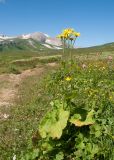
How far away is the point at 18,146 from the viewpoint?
9.65m

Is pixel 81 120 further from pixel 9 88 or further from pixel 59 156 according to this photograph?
pixel 9 88

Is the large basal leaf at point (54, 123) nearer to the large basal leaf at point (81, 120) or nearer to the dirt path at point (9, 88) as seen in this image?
the large basal leaf at point (81, 120)

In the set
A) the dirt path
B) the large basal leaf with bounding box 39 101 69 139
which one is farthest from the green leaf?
the dirt path

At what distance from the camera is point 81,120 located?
809 cm

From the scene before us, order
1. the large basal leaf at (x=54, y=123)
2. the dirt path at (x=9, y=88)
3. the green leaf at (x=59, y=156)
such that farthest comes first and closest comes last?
the dirt path at (x=9, y=88)
the large basal leaf at (x=54, y=123)
the green leaf at (x=59, y=156)

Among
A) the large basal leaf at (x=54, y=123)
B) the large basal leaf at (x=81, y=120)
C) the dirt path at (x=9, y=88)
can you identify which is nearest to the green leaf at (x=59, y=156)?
the large basal leaf at (x=54, y=123)

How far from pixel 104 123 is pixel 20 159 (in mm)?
1990

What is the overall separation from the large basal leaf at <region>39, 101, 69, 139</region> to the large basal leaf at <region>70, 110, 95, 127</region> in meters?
0.20

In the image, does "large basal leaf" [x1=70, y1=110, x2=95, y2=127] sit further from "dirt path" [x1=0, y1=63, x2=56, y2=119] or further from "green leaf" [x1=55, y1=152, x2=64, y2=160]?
"dirt path" [x1=0, y1=63, x2=56, y2=119]

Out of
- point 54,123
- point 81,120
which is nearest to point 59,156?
point 54,123

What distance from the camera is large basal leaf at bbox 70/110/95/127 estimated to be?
796 centimetres

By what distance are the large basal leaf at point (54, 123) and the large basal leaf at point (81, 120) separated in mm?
197

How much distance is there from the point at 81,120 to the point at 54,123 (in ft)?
1.89

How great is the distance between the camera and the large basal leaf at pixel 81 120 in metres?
7.96
